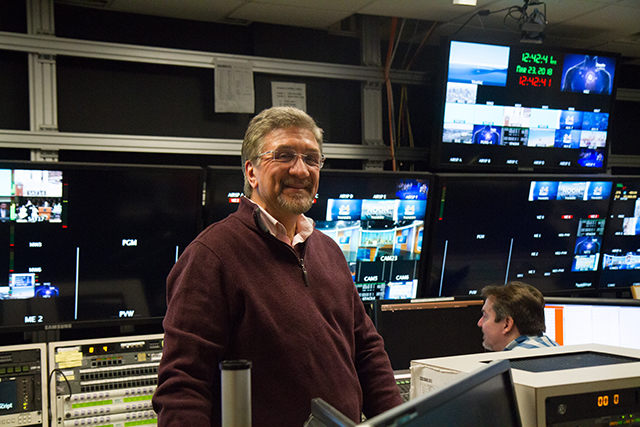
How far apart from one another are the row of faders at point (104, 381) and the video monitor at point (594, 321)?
1722 millimetres

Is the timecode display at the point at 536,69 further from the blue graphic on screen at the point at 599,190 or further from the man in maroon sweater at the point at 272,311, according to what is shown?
the man in maroon sweater at the point at 272,311

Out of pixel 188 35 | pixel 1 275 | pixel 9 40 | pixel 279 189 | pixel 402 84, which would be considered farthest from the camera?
pixel 402 84

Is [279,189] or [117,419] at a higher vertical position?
[279,189]

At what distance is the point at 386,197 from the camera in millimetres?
2924

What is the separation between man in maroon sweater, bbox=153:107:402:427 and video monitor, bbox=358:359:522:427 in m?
0.65

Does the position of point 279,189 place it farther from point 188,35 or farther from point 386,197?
point 188,35

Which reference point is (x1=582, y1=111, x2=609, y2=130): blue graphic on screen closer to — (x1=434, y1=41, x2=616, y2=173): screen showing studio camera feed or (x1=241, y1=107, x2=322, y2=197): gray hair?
(x1=434, y1=41, x2=616, y2=173): screen showing studio camera feed

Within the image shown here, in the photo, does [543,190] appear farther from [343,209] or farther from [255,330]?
[255,330]

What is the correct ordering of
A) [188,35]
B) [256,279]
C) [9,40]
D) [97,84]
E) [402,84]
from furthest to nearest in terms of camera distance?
[402,84] < [188,35] < [97,84] < [9,40] < [256,279]

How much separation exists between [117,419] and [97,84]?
155cm

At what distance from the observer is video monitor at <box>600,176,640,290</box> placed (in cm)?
350

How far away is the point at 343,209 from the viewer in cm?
286

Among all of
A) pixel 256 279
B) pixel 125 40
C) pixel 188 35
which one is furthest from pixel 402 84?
pixel 256 279

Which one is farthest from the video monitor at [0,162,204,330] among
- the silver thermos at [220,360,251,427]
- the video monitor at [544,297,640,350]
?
the silver thermos at [220,360,251,427]
